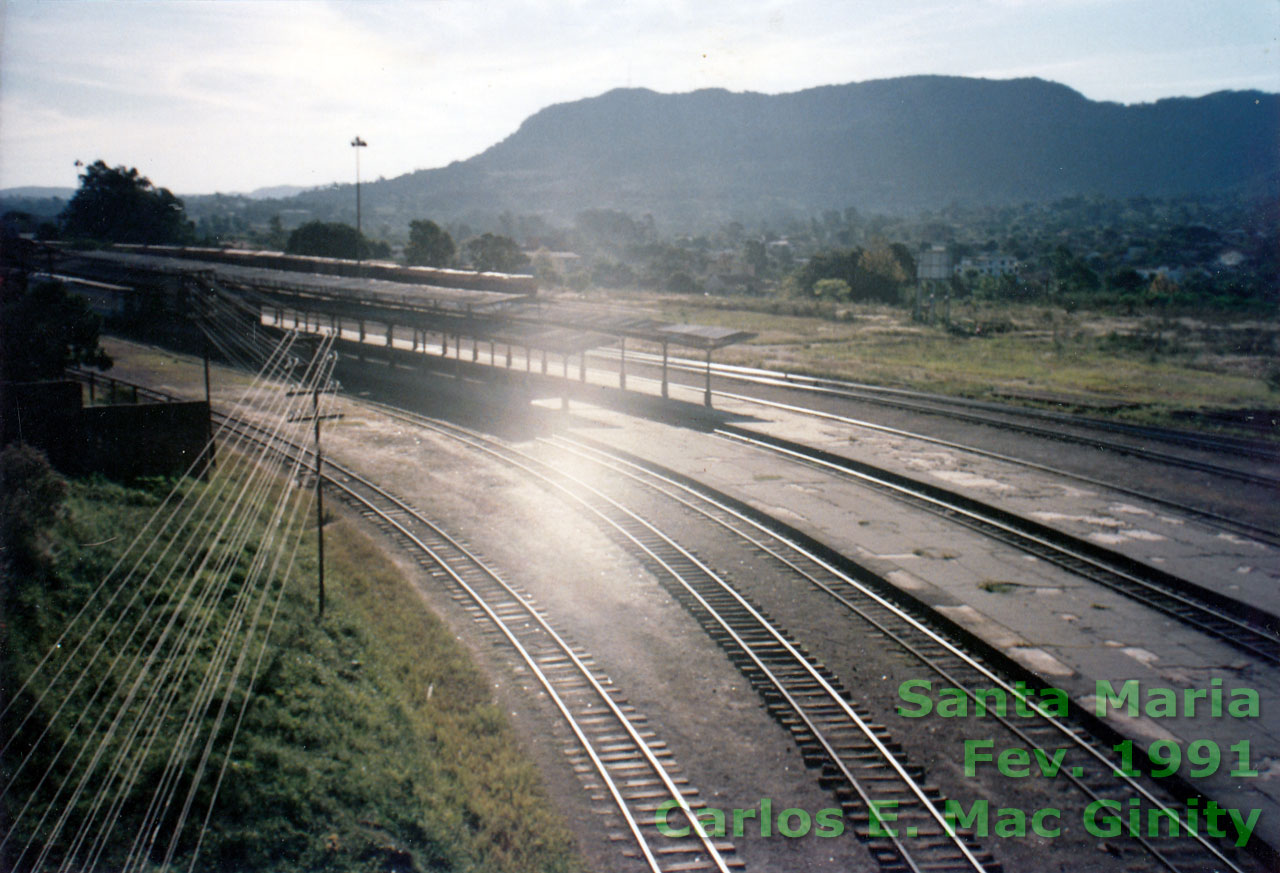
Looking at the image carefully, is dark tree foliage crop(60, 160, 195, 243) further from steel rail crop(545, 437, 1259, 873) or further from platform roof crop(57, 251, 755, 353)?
steel rail crop(545, 437, 1259, 873)

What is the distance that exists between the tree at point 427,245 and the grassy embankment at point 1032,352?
21.2 meters

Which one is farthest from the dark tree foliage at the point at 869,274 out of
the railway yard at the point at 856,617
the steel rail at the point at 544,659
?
the steel rail at the point at 544,659

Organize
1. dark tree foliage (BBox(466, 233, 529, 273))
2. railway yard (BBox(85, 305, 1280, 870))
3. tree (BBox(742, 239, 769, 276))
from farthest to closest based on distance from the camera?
tree (BBox(742, 239, 769, 276))
dark tree foliage (BBox(466, 233, 529, 273))
railway yard (BBox(85, 305, 1280, 870))

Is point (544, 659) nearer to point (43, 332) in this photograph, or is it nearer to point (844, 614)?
point (844, 614)

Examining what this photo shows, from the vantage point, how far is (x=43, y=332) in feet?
59.1

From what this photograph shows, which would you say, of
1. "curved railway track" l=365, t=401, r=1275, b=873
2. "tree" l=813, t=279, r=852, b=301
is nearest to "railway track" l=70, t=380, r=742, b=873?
"curved railway track" l=365, t=401, r=1275, b=873

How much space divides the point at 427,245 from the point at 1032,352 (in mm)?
49508

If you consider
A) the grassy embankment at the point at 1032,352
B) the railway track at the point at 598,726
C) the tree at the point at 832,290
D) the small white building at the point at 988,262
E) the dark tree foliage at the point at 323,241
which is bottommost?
the railway track at the point at 598,726

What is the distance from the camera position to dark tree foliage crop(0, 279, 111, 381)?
16875 millimetres

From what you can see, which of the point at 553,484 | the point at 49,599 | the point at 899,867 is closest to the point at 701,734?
the point at 899,867

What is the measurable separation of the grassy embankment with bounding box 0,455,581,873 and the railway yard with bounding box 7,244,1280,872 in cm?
52

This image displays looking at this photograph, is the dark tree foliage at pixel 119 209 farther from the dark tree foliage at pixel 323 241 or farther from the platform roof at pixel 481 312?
the platform roof at pixel 481 312

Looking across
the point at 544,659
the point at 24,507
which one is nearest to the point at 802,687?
the point at 544,659

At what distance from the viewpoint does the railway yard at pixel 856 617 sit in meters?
7.88
